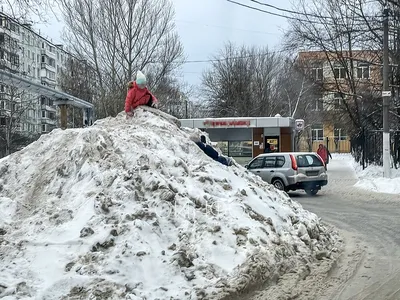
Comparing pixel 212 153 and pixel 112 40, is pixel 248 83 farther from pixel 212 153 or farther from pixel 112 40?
pixel 212 153

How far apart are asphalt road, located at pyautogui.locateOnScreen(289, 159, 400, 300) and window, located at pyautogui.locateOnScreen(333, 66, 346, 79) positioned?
12460 millimetres

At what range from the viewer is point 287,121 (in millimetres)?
27031

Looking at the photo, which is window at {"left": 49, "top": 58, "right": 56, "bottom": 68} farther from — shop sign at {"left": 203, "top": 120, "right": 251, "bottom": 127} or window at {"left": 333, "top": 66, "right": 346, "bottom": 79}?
shop sign at {"left": 203, "top": 120, "right": 251, "bottom": 127}

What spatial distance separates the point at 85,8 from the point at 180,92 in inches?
603

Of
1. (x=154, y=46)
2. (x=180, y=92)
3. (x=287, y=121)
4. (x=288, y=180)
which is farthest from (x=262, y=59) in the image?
(x=288, y=180)

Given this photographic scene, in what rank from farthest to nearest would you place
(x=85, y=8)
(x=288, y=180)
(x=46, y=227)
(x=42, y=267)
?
(x=85, y=8) → (x=288, y=180) → (x=46, y=227) → (x=42, y=267)

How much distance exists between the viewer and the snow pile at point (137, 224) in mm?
5477

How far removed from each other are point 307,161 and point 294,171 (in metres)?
0.85

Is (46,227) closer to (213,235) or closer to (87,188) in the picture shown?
(87,188)

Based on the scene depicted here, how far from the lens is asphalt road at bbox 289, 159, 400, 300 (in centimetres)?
642

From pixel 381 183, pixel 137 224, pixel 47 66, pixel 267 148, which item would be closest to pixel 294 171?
pixel 381 183

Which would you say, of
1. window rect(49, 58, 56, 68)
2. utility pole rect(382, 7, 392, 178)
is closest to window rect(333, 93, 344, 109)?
utility pole rect(382, 7, 392, 178)

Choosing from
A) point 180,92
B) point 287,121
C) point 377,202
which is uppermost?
point 180,92

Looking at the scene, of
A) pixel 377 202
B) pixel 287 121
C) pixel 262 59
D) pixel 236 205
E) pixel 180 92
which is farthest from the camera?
pixel 262 59
